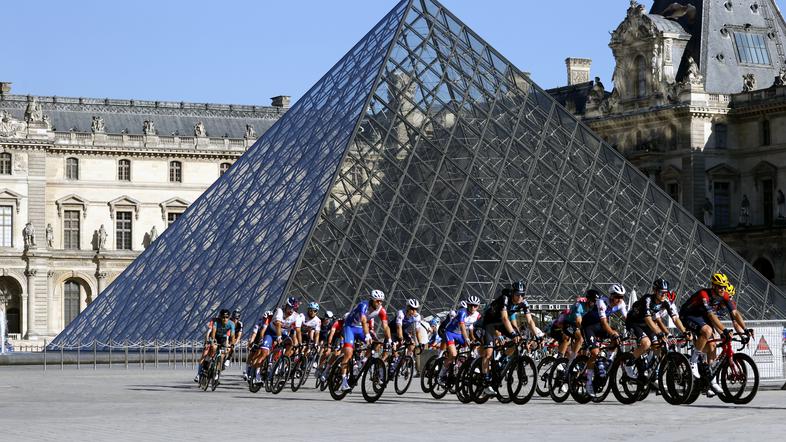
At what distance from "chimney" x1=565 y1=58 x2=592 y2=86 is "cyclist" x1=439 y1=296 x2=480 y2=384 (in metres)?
60.5

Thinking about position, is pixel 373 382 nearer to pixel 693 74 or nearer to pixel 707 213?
pixel 693 74

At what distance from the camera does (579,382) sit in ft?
68.1

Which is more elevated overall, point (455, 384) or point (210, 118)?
point (210, 118)

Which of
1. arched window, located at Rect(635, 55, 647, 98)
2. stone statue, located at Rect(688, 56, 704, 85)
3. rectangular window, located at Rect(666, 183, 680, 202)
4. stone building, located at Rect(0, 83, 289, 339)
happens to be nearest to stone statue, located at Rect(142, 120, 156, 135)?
stone building, located at Rect(0, 83, 289, 339)

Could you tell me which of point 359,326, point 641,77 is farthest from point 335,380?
point 641,77

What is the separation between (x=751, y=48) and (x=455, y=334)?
50.2 metres

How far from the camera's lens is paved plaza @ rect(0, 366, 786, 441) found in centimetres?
1570

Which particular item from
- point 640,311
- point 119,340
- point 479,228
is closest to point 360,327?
point 640,311

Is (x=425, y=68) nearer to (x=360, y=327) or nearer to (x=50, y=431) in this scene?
(x=360, y=327)

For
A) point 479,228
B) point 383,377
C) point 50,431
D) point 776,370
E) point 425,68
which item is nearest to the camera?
point 50,431

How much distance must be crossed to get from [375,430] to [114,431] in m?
2.29

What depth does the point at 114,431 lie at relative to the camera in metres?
16.3

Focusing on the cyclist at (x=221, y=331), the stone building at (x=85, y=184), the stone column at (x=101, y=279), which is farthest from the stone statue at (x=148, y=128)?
the cyclist at (x=221, y=331)

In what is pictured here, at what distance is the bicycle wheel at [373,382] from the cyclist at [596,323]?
7.91 feet
